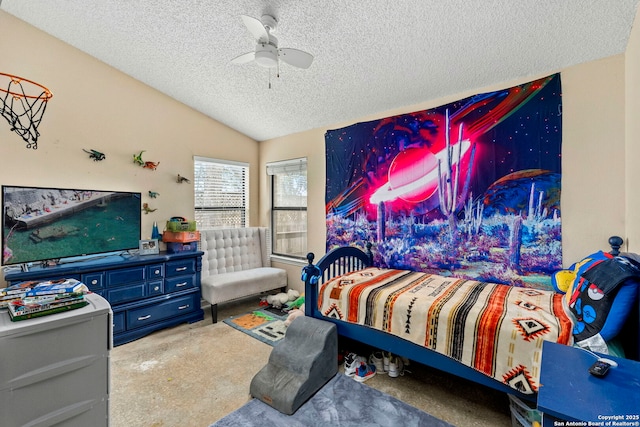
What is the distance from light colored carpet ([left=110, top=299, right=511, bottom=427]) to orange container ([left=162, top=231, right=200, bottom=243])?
3.46 ft

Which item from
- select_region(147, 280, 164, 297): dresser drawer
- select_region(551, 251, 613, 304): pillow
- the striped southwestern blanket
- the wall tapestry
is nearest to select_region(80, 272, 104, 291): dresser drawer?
select_region(147, 280, 164, 297): dresser drawer

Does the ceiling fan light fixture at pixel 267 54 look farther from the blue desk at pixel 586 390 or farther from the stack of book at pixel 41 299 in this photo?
the blue desk at pixel 586 390

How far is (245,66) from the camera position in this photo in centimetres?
280

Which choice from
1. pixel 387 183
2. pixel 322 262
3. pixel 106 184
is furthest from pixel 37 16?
pixel 387 183

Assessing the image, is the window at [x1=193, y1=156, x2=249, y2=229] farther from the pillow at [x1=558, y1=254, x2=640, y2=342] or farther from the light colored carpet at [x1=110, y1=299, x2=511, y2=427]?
the pillow at [x1=558, y1=254, x2=640, y2=342]

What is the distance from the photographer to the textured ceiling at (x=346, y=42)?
1.91 metres

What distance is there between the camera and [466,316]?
5.92 ft

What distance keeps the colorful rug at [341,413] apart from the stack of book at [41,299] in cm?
109

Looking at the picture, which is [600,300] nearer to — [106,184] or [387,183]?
[387,183]

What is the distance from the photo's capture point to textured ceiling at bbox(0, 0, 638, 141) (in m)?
1.91

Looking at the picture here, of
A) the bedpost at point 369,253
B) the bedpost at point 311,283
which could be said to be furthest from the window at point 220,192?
the bedpost at point 311,283

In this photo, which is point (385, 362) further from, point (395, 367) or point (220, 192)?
point (220, 192)

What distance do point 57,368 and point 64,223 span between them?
6.29 feet

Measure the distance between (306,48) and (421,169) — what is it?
1.54 meters
